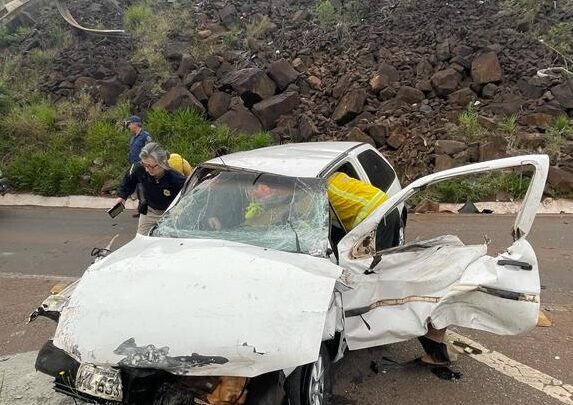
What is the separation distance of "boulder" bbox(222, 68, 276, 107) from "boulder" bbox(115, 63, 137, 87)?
119 inches

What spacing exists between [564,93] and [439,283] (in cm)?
989

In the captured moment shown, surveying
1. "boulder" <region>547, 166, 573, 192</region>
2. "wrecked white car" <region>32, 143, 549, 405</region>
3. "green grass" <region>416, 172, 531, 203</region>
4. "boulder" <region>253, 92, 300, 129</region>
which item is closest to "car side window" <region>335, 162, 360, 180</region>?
"wrecked white car" <region>32, 143, 549, 405</region>

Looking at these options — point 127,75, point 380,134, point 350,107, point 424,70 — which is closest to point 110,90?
point 127,75

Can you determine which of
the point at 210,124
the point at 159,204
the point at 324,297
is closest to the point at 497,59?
the point at 210,124

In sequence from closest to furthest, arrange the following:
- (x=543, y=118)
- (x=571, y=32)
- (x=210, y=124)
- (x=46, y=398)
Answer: (x=46, y=398), (x=543, y=118), (x=210, y=124), (x=571, y=32)

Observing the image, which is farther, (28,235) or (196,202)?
(28,235)

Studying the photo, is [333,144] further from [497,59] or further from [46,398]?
[497,59]

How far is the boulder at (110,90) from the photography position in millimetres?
14164

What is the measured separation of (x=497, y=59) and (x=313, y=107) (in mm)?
4520

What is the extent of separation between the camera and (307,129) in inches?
464

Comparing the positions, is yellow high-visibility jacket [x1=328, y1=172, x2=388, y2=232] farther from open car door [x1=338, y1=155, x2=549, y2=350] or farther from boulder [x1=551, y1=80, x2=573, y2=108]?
boulder [x1=551, y1=80, x2=573, y2=108]

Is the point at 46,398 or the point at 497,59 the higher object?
the point at 497,59

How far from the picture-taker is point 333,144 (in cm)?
565

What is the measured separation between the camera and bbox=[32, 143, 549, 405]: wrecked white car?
277cm
